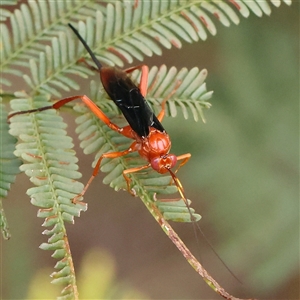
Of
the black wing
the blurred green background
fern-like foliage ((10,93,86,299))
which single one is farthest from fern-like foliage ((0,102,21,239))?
the blurred green background

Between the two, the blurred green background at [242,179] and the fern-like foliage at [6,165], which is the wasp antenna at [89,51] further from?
the blurred green background at [242,179]

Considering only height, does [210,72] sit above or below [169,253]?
above

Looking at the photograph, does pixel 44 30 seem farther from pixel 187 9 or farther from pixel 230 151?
pixel 230 151

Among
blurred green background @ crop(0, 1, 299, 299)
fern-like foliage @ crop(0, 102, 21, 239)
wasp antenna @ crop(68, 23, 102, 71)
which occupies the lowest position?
blurred green background @ crop(0, 1, 299, 299)

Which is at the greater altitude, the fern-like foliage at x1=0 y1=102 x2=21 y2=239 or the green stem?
the fern-like foliage at x1=0 y1=102 x2=21 y2=239

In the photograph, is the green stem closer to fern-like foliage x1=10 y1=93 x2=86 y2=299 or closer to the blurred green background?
fern-like foliage x1=10 y1=93 x2=86 y2=299

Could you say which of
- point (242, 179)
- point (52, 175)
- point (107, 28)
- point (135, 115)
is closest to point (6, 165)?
point (52, 175)

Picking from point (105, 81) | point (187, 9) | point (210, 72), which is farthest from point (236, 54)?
point (105, 81)

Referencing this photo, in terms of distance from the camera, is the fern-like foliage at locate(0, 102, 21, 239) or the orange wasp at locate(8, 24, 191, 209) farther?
the orange wasp at locate(8, 24, 191, 209)
